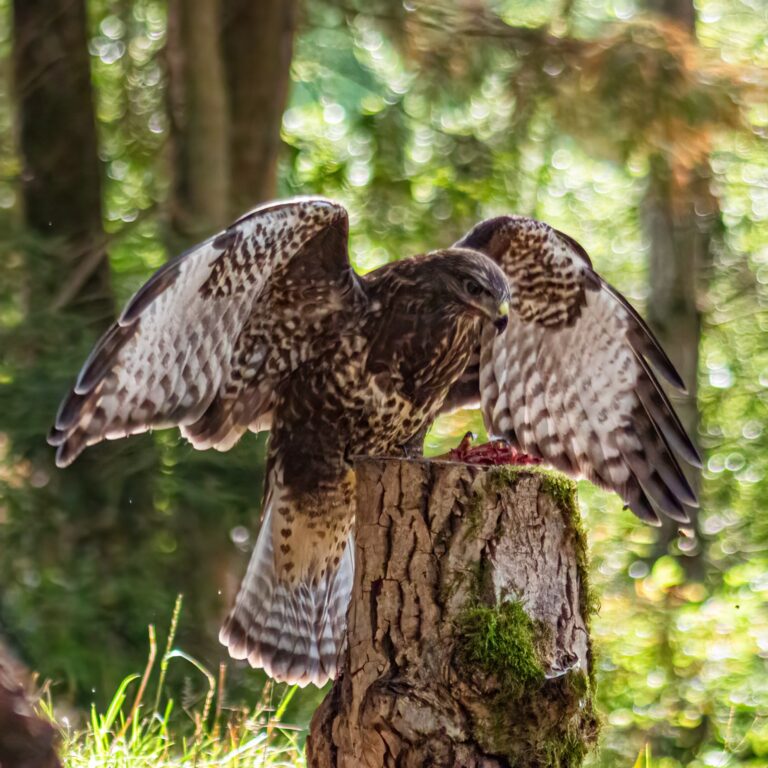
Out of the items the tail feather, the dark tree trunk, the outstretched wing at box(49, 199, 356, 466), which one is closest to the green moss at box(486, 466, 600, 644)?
the outstretched wing at box(49, 199, 356, 466)

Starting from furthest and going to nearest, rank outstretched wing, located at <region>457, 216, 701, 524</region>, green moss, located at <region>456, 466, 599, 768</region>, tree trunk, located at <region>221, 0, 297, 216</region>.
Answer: tree trunk, located at <region>221, 0, 297, 216</region>
outstretched wing, located at <region>457, 216, 701, 524</region>
green moss, located at <region>456, 466, 599, 768</region>

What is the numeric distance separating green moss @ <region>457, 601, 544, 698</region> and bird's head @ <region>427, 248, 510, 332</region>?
1085mm

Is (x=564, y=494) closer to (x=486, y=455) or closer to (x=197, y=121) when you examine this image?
(x=486, y=455)

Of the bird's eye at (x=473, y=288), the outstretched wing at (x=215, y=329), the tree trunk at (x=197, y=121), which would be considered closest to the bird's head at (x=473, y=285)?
the bird's eye at (x=473, y=288)

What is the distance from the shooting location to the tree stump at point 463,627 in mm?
3014

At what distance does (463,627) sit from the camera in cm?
306

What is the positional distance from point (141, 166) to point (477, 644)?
537 centimetres

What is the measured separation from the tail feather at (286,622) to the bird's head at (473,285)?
3.54 ft

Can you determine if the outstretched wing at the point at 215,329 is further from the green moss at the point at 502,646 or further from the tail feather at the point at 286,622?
the green moss at the point at 502,646

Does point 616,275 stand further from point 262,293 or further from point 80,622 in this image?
point 262,293

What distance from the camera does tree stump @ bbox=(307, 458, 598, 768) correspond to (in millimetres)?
3014

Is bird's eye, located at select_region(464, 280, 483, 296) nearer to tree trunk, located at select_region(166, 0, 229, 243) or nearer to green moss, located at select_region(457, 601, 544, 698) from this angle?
green moss, located at select_region(457, 601, 544, 698)

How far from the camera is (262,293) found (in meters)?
3.97

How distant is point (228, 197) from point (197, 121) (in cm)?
42
